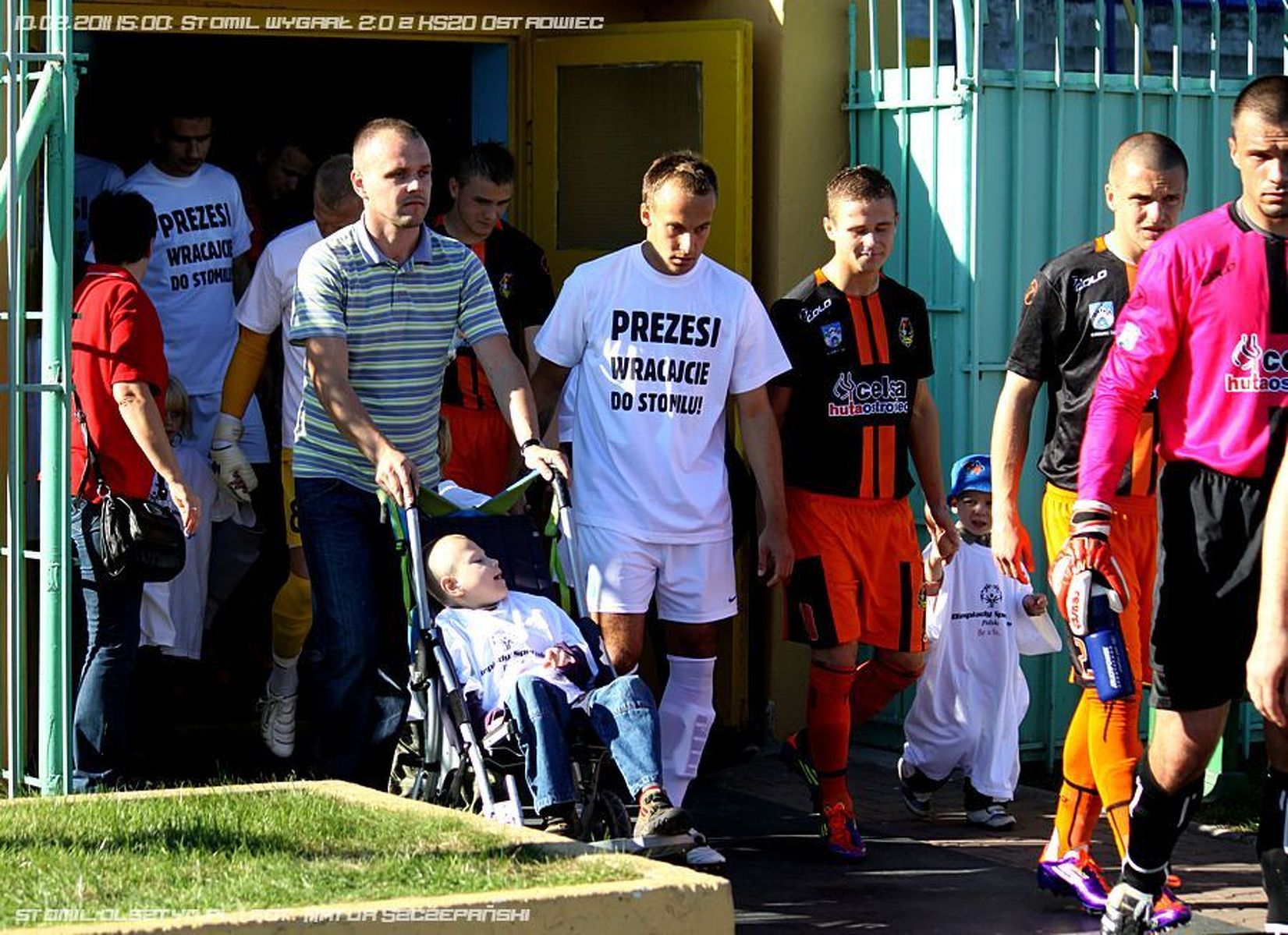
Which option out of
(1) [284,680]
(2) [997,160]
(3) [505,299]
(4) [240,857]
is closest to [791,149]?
(2) [997,160]

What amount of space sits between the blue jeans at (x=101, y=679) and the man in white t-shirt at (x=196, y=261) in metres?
1.34

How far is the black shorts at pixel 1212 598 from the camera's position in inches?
225

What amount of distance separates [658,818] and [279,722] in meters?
2.73

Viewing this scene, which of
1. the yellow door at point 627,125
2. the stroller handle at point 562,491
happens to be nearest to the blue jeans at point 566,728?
the stroller handle at point 562,491

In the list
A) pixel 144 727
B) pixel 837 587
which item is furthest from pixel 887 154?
pixel 144 727

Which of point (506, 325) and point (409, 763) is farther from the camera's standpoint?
point (506, 325)

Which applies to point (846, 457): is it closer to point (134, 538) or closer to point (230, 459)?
point (230, 459)

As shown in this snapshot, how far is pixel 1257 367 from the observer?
226 inches

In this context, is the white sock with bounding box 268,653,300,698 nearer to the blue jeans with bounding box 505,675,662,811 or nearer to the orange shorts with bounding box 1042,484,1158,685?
the blue jeans with bounding box 505,675,662,811

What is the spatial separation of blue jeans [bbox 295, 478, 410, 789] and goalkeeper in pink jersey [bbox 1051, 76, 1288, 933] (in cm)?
232

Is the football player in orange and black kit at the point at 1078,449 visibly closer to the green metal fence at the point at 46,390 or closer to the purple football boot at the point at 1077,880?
the purple football boot at the point at 1077,880

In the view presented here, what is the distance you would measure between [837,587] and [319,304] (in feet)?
6.29

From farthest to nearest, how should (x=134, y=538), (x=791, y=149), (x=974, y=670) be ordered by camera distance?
(x=791, y=149) < (x=974, y=670) < (x=134, y=538)

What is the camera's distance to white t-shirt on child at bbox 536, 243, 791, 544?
289 inches
